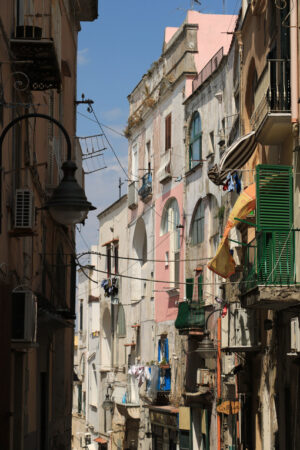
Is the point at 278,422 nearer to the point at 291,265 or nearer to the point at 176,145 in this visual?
the point at 291,265

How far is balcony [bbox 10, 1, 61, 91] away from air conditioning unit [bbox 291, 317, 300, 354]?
596cm

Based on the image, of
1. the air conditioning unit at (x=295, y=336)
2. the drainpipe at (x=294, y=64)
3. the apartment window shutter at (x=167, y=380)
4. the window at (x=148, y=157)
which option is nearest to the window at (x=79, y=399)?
the window at (x=148, y=157)

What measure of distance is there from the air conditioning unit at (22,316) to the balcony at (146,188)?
90.2 feet

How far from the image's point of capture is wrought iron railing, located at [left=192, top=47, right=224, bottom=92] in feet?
102

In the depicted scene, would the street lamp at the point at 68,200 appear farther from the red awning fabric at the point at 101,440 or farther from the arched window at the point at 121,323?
the red awning fabric at the point at 101,440

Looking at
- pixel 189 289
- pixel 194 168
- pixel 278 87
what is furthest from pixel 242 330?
pixel 194 168

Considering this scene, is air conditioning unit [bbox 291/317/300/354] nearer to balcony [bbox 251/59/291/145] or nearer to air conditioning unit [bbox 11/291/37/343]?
balcony [bbox 251/59/291/145]

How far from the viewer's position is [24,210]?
13.5m

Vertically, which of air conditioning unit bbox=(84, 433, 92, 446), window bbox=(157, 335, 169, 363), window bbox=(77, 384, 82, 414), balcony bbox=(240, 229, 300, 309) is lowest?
air conditioning unit bbox=(84, 433, 92, 446)

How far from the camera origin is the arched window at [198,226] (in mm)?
33253

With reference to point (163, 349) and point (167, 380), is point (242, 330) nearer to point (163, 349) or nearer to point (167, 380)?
point (167, 380)

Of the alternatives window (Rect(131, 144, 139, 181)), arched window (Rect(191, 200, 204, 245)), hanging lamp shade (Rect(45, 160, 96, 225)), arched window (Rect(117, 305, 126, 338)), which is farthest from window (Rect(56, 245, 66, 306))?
arched window (Rect(117, 305, 126, 338))

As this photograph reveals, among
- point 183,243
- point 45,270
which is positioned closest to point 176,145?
point 183,243

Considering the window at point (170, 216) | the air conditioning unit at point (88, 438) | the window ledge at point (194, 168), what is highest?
the window ledge at point (194, 168)
